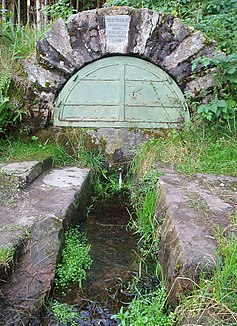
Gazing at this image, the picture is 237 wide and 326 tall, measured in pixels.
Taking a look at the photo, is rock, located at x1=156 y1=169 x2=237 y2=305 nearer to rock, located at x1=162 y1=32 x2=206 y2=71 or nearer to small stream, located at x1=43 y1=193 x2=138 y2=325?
small stream, located at x1=43 y1=193 x2=138 y2=325

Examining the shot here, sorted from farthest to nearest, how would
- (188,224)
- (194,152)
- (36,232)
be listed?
(194,152), (36,232), (188,224)

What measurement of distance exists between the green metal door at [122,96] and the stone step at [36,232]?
1.10m

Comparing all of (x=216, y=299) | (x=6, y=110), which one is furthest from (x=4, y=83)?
(x=216, y=299)

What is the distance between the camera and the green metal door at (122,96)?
439 cm

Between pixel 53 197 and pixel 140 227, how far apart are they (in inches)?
29.1

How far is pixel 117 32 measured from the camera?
4.29m

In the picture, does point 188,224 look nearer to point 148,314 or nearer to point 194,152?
point 148,314

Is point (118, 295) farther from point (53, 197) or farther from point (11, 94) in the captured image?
point (11, 94)

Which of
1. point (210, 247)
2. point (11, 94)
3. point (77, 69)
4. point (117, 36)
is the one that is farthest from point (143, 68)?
point (210, 247)

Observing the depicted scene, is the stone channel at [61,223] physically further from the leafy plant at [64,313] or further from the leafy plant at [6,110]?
the leafy plant at [6,110]

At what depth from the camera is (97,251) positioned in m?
2.84

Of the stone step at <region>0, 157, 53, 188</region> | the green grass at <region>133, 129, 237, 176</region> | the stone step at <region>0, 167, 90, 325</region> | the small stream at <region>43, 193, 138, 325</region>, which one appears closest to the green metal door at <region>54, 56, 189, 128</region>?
the green grass at <region>133, 129, 237, 176</region>

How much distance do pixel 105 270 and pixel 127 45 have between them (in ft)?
8.68

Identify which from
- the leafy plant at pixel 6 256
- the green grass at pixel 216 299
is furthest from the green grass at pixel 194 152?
the leafy plant at pixel 6 256
